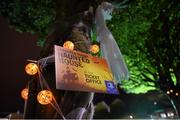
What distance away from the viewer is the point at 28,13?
1124 cm

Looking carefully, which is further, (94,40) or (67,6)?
(94,40)

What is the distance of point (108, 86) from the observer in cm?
584

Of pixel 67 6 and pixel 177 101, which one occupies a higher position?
pixel 67 6

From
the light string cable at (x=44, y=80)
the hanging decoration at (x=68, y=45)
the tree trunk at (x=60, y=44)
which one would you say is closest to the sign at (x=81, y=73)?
the hanging decoration at (x=68, y=45)

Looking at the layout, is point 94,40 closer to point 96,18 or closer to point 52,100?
point 96,18

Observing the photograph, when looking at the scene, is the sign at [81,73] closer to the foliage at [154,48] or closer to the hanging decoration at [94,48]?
the hanging decoration at [94,48]

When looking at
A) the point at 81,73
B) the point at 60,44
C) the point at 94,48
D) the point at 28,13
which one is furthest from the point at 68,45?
the point at 28,13

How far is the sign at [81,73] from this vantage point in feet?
16.9

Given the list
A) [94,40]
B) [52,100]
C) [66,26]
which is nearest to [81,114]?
[52,100]

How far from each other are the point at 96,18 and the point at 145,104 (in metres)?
47.2

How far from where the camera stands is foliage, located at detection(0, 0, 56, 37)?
1089 centimetres

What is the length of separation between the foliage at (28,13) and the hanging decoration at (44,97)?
5.30 metres

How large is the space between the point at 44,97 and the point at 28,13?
6.39 metres

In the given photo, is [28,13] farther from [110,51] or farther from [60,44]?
[110,51]
